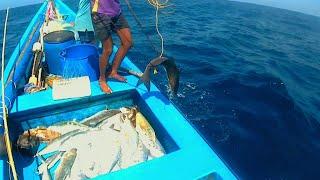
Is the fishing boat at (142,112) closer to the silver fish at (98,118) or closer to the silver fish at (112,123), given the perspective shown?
the silver fish at (98,118)

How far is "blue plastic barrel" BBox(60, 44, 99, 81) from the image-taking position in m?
5.40

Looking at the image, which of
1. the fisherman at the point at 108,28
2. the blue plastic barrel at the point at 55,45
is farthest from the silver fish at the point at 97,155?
the blue plastic barrel at the point at 55,45

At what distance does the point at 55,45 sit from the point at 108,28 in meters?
1.55

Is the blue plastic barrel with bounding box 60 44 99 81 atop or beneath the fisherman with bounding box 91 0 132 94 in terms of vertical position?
beneath

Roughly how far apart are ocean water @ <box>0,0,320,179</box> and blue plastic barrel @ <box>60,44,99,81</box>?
2.27 metres

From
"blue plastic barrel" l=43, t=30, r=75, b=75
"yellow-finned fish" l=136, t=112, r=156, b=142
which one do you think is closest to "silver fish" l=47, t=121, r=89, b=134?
"yellow-finned fish" l=136, t=112, r=156, b=142

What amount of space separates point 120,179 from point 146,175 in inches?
11.1

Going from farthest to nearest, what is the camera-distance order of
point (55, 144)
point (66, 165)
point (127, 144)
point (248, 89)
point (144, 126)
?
point (248, 89) → point (144, 126) → point (55, 144) → point (127, 144) → point (66, 165)

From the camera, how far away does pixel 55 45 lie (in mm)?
5953

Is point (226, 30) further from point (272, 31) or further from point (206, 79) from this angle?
point (206, 79)

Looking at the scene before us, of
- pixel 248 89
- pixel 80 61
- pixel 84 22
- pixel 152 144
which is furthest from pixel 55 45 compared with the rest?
pixel 248 89

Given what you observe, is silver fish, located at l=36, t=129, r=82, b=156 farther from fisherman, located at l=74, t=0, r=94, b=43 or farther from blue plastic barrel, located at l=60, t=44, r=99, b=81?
fisherman, located at l=74, t=0, r=94, b=43

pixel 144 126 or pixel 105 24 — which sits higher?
pixel 105 24

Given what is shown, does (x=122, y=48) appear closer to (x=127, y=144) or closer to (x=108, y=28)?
(x=108, y=28)
